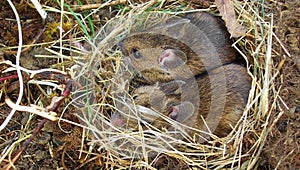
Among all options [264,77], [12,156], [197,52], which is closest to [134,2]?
[197,52]

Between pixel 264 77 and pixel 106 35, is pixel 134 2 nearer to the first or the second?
pixel 106 35

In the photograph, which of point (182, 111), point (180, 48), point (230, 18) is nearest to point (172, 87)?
point (182, 111)

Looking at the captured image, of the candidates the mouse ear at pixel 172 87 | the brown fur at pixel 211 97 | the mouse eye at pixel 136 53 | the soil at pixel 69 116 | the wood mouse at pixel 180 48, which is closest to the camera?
the soil at pixel 69 116

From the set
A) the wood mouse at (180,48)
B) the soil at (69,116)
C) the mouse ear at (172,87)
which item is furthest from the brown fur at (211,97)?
the soil at (69,116)

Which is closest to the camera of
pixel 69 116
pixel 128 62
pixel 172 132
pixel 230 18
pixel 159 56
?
pixel 172 132

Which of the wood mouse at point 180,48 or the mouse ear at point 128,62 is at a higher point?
the wood mouse at point 180,48

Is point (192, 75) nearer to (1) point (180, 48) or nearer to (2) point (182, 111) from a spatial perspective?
(1) point (180, 48)

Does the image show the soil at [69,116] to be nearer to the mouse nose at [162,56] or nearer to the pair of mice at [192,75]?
the pair of mice at [192,75]
